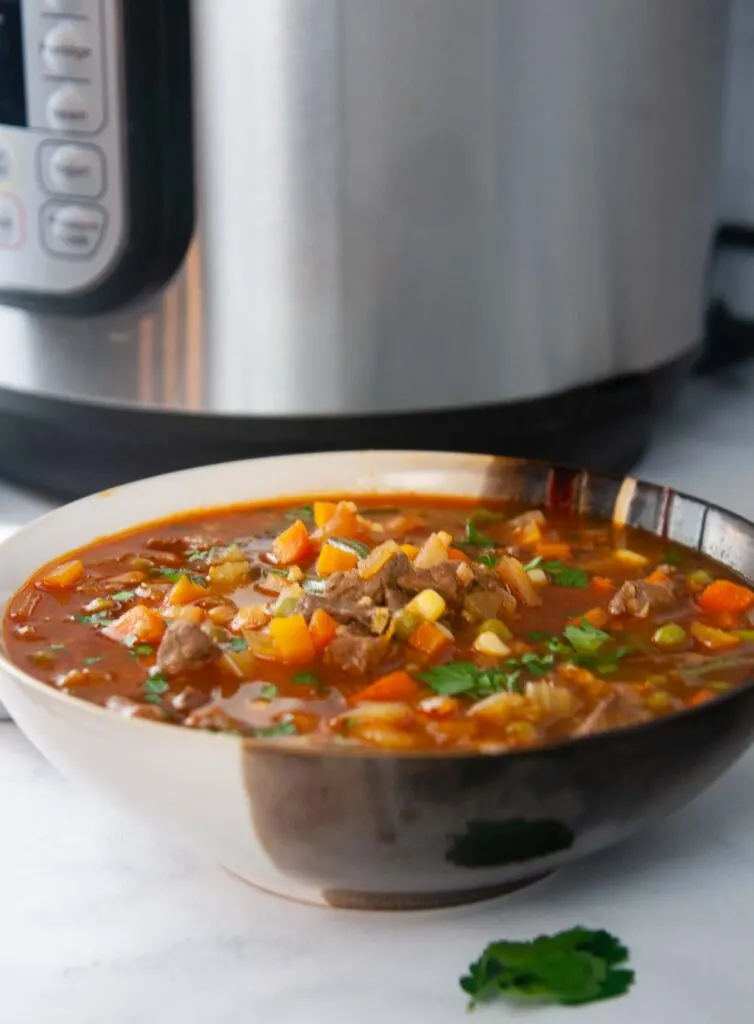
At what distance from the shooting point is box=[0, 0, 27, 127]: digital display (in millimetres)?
1199

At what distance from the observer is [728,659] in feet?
3.10

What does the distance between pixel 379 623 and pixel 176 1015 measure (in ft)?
0.94

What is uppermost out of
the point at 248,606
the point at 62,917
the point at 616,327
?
the point at 616,327

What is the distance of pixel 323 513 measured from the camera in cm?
119

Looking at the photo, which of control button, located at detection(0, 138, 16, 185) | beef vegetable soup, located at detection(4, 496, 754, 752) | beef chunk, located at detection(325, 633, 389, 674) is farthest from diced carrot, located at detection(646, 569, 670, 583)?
control button, located at detection(0, 138, 16, 185)

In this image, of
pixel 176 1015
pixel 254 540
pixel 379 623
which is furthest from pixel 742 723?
pixel 254 540

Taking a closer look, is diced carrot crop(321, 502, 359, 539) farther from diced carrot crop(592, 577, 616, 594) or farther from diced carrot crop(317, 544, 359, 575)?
diced carrot crop(592, 577, 616, 594)

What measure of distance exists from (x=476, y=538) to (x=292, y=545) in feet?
0.51

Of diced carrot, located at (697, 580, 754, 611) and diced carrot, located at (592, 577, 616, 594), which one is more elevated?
diced carrot, located at (697, 580, 754, 611)

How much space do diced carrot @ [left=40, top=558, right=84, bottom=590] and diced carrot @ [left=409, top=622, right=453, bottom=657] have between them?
0.28m

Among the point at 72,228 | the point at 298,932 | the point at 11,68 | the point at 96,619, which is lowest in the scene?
the point at 298,932

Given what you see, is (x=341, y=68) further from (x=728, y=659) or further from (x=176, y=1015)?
(x=176, y=1015)

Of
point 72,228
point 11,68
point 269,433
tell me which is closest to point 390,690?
point 269,433

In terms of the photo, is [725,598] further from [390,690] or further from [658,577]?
[390,690]
